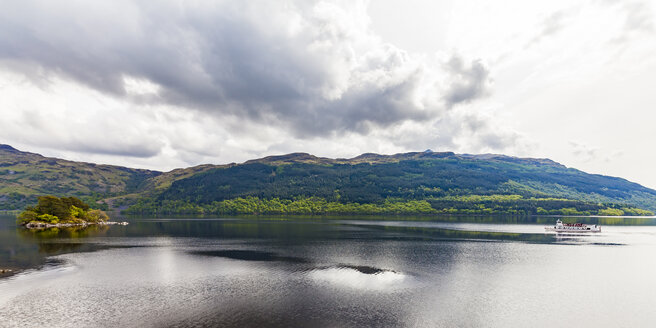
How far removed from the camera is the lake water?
132 ft

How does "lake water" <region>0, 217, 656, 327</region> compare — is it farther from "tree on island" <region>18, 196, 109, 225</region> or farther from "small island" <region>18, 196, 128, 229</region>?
"tree on island" <region>18, 196, 109, 225</region>

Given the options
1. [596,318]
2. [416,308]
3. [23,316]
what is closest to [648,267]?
[596,318]

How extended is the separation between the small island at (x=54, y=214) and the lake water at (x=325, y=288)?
9096 cm

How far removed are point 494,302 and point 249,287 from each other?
3711 cm

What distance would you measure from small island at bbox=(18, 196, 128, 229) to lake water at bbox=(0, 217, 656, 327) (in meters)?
91.0

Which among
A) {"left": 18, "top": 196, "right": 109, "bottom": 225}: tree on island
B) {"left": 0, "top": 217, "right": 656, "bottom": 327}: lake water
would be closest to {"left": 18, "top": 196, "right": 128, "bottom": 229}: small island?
{"left": 18, "top": 196, "right": 109, "bottom": 225}: tree on island

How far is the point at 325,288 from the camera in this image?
5394 centimetres

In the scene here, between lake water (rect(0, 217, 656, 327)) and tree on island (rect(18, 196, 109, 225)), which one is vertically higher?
tree on island (rect(18, 196, 109, 225))

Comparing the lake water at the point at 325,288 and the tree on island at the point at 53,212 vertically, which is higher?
the tree on island at the point at 53,212

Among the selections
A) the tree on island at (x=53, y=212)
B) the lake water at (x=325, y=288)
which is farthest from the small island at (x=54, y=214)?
the lake water at (x=325, y=288)

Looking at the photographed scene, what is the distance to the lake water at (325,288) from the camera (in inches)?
1590

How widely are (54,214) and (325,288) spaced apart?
593 ft

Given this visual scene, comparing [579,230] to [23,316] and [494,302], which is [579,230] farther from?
[23,316]

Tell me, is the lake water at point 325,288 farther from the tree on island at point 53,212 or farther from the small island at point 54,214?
the tree on island at point 53,212
